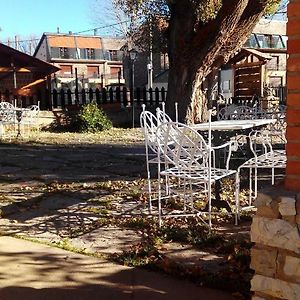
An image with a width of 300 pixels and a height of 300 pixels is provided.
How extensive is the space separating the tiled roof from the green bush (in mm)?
35709

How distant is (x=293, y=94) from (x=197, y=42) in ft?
28.3

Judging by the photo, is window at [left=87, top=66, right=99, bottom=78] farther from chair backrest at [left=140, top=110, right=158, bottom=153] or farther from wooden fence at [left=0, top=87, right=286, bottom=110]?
chair backrest at [left=140, top=110, right=158, bottom=153]

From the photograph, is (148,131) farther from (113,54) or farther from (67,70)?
(113,54)

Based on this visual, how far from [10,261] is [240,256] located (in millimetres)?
1545

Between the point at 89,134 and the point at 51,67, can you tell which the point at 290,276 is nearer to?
the point at 89,134

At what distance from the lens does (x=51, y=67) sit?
1727cm

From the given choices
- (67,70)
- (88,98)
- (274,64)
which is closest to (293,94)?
(88,98)

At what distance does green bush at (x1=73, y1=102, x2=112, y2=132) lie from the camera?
1333 cm

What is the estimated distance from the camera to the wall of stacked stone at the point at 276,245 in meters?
1.91

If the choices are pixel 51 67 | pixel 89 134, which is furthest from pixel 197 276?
A: pixel 51 67

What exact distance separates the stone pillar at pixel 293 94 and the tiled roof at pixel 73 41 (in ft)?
156

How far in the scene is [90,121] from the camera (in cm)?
1331

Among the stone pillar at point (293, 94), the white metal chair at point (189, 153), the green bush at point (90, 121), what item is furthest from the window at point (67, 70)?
the stone pillar at point (293, 94)

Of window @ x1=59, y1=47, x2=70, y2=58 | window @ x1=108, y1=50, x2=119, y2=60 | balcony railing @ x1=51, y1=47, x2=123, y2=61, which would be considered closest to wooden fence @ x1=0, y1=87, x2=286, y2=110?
balcony railing @ x1=51, y1=47, x2=123, y2=61
